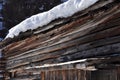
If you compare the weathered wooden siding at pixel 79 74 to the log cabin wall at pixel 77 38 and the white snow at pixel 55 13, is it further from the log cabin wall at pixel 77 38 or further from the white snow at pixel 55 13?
the white snow at pixel 55 13

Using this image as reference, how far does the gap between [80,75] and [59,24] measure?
1.77 m

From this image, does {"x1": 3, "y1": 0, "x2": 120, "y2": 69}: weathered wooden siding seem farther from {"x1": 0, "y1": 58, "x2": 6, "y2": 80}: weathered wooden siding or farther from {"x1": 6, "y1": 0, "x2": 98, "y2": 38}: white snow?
{"x1": 0, "y1": 58, "x2": 6, "y2": 80}: weathered wooden siding

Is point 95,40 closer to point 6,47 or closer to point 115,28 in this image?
point 115,28

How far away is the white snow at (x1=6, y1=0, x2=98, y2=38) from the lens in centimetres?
611

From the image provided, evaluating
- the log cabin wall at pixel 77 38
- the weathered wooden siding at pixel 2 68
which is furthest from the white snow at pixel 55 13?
the weathered wooden siding at pixel 2 68

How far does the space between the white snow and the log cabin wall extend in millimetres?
101

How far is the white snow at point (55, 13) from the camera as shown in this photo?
241 inches

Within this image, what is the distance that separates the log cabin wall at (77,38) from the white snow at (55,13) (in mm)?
101

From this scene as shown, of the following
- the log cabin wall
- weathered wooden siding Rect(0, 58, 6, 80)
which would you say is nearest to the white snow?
the log cabin wall

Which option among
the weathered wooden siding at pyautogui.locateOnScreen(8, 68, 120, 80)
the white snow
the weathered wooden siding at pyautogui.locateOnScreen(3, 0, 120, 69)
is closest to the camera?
the weathered wooden siding at pyautogui.locateOnScreen(8, 68, 120, 80)

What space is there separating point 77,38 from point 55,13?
90cm

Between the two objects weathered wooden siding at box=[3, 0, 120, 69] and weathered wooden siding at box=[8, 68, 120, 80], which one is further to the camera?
weathered wooden siding at box=[3, 0, 120, 69]

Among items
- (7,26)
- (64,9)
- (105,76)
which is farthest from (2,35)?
(105,76)

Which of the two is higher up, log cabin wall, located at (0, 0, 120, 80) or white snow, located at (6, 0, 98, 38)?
white snow, located at (6, 0, 98, 38)
